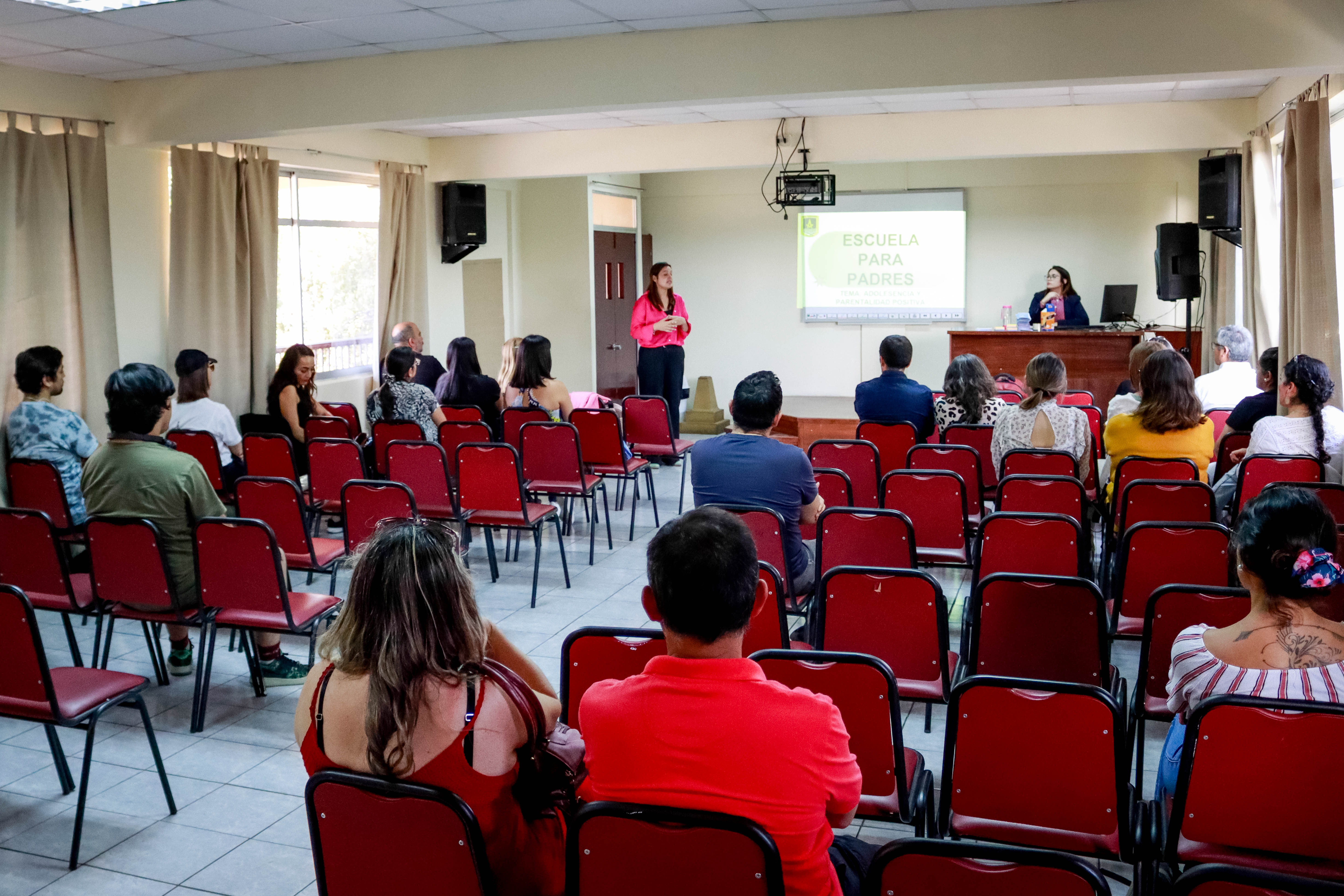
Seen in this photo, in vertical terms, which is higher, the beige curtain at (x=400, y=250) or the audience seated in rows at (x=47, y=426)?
the beige curtain at (x=400, y=250)

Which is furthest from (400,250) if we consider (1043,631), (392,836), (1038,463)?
(392,836)

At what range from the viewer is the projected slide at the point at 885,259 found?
11969mm

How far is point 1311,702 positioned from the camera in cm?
214

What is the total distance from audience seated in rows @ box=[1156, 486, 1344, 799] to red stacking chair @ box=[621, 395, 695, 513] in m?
5.10

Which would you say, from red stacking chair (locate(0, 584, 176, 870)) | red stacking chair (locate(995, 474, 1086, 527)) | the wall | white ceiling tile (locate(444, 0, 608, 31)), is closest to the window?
white ceiling tile (locate(444, 0, 608, 31))

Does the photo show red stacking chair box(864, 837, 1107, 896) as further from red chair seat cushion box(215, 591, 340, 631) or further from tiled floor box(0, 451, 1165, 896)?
red chair seat cushion box(215, 591, 340, 631)

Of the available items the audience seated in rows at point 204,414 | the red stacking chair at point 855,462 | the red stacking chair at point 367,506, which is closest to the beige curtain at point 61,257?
the audience seated in rows at point 204,414

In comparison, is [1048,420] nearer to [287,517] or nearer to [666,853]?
[287,517]

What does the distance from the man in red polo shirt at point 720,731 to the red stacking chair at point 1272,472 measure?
3599mm

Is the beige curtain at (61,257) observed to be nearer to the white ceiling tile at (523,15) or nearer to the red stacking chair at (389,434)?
the red stacking chair at (389,434)

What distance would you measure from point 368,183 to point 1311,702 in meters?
9.43

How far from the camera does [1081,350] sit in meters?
10.3

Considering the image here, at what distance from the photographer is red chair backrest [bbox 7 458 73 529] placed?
537 centimetres

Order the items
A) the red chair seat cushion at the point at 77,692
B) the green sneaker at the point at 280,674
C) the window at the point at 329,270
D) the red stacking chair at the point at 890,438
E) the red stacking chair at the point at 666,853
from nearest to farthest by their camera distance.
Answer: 1. the red stacking chair at the point at 666,853
2. the red chair seat cushion at the point at 77,692
3. the green sneaker at the point at 280,674
4. the red stacking chair at the point at 890,438
5. the window at the point at 329,270
